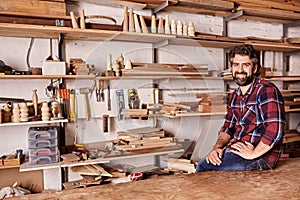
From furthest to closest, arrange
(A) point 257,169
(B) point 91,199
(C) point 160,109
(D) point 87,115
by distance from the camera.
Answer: (C) point 160,109, (D) point 87,115, (A) point 257,169, (B) point 91,199

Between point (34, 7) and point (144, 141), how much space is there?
4.92 ft

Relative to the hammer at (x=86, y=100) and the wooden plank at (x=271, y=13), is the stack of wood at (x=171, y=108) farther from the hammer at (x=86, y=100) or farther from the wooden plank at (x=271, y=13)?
the wooden plank at (x=271, y=13)

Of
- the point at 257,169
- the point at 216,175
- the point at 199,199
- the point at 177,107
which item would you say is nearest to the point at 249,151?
the point at 257,169

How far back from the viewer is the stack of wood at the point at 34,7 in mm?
2150

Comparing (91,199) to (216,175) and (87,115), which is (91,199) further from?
(87,115)

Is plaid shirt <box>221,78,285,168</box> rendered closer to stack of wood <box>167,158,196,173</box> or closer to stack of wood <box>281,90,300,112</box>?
stack of wood <box>167,158,196,173</box>

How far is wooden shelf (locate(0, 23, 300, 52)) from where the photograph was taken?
2193 mm

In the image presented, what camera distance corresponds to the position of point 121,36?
260cm

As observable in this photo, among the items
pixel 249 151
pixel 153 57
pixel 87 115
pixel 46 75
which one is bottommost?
pixel 249 151

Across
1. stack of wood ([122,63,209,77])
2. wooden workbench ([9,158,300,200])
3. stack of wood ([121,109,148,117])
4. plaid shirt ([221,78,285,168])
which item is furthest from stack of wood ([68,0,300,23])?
wooden workbench ([9,158,300,200])

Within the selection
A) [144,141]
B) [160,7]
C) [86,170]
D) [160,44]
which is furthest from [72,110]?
[160,7]

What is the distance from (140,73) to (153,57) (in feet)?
1.50

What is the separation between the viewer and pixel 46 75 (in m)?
2.27

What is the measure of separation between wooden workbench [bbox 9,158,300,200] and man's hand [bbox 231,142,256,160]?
0.50ft
